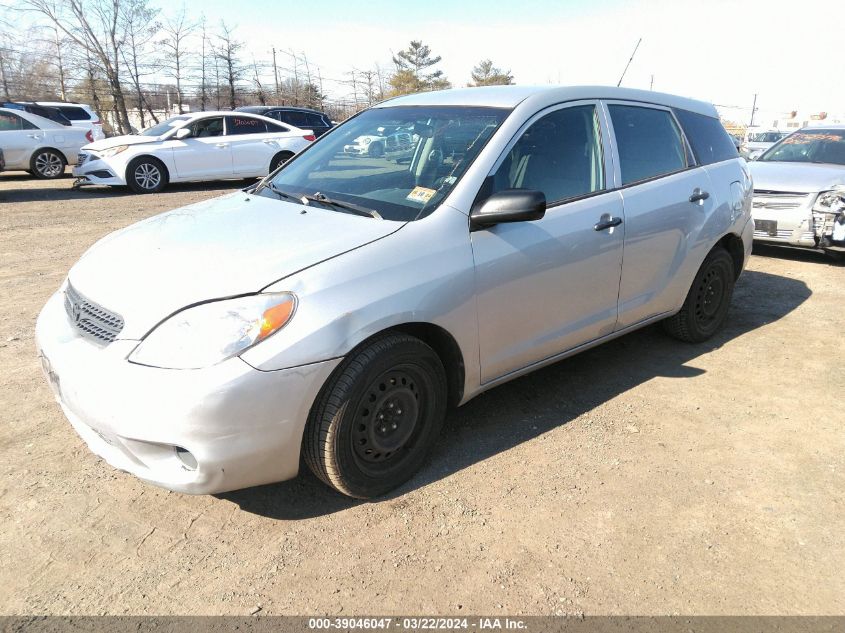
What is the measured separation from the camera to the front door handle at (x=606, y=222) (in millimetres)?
3422

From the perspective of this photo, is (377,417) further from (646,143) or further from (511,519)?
(646,143)

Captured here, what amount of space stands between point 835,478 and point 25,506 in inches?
145

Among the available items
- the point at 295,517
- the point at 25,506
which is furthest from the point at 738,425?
the point at 25,506

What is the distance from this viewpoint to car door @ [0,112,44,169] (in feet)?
44.4

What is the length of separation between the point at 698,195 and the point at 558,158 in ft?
4.26

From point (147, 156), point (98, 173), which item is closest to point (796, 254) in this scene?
point (147, 156)

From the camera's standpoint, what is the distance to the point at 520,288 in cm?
306

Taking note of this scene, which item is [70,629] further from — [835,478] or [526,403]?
[835,478]

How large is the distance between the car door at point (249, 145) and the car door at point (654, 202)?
10985 millimetres

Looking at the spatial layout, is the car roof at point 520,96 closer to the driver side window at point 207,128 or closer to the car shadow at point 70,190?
the car shadow at point 70,190

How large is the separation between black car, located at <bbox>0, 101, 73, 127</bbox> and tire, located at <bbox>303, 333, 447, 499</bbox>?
592 inches

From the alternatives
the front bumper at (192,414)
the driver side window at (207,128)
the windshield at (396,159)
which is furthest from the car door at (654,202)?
the driver side window at (207,128)

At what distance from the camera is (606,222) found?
3457 millimetres

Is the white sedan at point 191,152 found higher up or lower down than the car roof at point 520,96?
higher up
